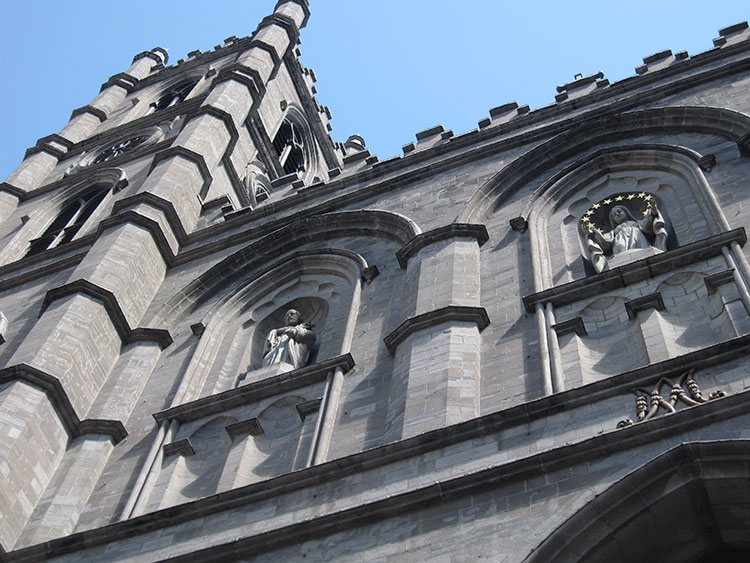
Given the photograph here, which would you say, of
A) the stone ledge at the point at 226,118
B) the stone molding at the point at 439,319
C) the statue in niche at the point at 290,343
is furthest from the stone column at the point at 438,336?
the stone ledge at the point at 226,118

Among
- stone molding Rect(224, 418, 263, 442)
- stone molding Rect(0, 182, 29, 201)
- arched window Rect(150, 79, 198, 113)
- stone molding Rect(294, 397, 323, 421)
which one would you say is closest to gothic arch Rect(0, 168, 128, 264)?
stone molding Rect(0, 182, 29, 201)

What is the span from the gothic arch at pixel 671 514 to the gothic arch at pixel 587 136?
6.94 meters

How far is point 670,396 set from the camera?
883 cm

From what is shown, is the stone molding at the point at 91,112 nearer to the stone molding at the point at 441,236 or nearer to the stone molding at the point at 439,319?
the stone molding at the point at 441,236

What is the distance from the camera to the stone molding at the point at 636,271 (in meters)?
11.4

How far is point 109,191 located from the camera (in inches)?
968

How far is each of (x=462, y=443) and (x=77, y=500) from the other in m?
5.03

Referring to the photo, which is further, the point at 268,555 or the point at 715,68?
the point at 715,68

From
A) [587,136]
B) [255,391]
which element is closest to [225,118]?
[587,136]

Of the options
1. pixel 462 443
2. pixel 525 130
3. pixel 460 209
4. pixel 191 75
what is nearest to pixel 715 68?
pixel 525 130

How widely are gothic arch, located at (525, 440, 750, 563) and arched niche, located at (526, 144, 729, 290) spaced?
4465 mm

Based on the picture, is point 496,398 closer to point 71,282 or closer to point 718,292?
point 718,292

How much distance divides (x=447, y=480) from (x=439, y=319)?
10.9ft

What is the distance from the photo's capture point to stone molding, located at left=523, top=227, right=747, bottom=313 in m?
11.4
